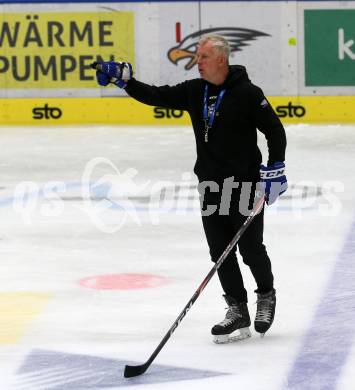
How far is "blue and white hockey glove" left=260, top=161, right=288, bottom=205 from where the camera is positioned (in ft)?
Result: 19.1

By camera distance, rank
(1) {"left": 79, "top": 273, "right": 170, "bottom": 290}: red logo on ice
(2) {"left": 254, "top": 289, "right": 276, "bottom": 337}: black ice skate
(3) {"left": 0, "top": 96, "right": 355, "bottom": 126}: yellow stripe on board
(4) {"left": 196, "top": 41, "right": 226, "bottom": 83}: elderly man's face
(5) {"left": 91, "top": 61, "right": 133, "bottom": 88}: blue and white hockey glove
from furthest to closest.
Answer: (3) {"left": 0, "top": 96, "right": 355, "bottom": 126}: yellow stripe on board, (1) {"left": 79, "top": 273, "right": 170, "bottom": 290}: red logo on ice, (2) {"left": 254, "top": 289, "right": 276, "bottom": 337}: black ice skate, (5) {"left": 91, "top": 61, "right": 133, "bottom": 88}: blue and white hockey glove, (4) {"left": 196, "top": 41, "right": 226, "bottom": 83}: elderly man's face

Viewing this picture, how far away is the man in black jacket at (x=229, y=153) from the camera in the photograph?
230 inches

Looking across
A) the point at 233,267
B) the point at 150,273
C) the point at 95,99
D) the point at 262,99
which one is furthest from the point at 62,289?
the point at 95,99

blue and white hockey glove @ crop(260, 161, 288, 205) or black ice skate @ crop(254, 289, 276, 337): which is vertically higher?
blue and white hockey glove @ crop(260, 161, 288, 205)

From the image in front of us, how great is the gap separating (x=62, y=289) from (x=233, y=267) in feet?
4.85

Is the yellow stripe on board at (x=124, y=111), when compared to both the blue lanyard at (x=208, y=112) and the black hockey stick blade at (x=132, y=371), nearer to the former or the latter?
the blue lanyard at (x=208, y=112)

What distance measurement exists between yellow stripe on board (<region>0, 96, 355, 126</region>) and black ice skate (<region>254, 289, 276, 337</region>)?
10.5 metres

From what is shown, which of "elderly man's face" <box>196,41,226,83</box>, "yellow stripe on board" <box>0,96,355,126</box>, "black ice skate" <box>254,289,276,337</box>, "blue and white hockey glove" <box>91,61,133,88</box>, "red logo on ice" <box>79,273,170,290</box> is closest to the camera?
"elderly man's face" <box>196,41,226,83</box>

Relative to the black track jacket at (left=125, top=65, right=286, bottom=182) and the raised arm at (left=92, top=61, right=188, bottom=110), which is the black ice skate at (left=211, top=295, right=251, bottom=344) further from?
the raised arm at (left=92, top=61, right=188, bottom=110)

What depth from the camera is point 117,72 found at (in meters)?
5.97

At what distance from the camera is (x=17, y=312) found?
6.68 m

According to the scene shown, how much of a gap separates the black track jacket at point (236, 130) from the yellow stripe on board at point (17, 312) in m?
1.21

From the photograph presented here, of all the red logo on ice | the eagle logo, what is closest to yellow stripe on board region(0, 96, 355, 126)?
the eagle logo

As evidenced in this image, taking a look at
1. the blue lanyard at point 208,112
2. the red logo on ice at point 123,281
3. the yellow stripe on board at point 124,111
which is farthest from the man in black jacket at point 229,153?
the yellow stripe on board at point 124,111
